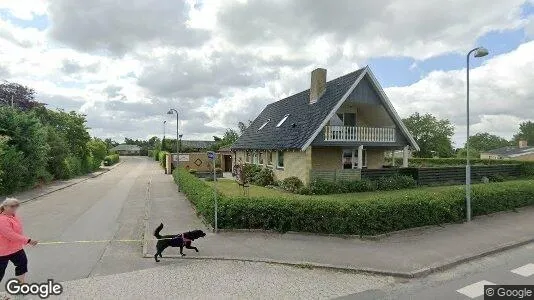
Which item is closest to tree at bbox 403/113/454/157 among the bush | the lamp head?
the bush

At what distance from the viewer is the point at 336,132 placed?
20969 millimetres

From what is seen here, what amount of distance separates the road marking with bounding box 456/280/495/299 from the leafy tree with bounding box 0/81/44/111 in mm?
47718

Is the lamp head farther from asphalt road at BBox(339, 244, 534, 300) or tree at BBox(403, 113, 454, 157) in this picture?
tree at BBox(403, 113, 454, 157)

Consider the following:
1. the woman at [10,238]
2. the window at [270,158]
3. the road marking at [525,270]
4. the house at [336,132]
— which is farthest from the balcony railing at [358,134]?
the woman at [10,238]

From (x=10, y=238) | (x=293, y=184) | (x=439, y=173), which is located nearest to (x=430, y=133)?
(x=439, y=173)

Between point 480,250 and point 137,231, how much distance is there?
401 inches

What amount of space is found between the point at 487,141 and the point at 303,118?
351 feet

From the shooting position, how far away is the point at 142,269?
310 inches

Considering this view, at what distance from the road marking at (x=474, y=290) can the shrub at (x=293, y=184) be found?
42.2 ft

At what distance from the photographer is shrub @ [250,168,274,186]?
24.0m

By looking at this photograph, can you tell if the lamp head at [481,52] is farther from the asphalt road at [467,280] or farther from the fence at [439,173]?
the fence at [439,173]

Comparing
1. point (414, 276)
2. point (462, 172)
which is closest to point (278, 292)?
point (414, 276)

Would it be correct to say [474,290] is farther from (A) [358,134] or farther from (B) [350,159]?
(B) [350,159]

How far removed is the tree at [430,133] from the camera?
57.1 meters
